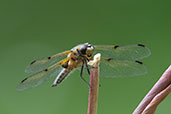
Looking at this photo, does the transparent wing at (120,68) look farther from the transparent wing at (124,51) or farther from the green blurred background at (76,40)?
the green blurred background at (76,40)

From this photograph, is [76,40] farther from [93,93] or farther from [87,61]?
[93,93]

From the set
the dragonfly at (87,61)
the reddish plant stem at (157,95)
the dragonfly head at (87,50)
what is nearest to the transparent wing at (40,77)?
the dragonfly at (87,61)

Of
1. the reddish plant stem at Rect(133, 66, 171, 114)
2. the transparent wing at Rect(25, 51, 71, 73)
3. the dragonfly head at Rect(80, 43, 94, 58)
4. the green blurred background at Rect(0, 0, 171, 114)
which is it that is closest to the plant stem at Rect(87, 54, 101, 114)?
the reddish plant stem at Rect(133, 66, 171, 114)

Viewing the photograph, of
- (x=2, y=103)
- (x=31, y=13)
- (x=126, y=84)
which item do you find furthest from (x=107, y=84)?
(x=31, y=13)

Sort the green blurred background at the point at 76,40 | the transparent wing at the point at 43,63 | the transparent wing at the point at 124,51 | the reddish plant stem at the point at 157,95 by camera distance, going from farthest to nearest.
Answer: the green blurred background at the point at 76,40
the transparent wing at the point at 43,63
the transparent wing at the point at 124,51
the reddish plant stem at the point at 157,95

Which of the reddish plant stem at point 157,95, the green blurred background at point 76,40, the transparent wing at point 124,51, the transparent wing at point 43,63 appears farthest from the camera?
the green blurred background at point 76,40

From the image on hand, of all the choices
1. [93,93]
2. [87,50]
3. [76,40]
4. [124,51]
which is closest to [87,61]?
[87,50]
